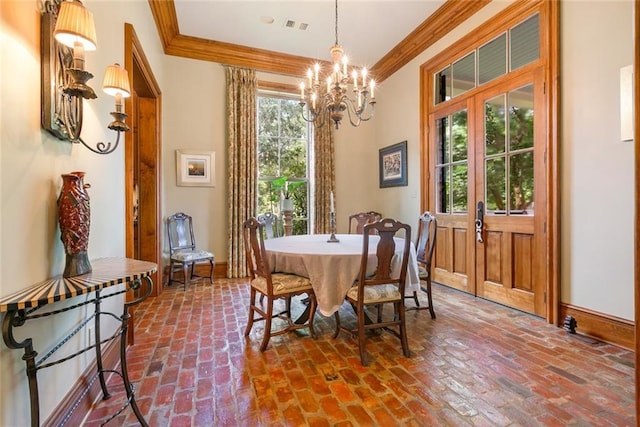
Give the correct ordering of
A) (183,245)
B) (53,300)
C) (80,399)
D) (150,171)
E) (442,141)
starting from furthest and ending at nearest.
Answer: (183,245), (442,141), (150,171), (80,399), (53,300)

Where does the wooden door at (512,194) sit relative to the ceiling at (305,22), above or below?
below

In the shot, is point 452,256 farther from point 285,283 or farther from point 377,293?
point 285,283

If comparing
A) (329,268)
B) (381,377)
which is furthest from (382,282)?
(381,377)

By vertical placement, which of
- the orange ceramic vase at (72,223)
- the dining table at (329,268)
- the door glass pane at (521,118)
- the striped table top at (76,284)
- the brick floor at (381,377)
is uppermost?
the door glass pane at (521,118)

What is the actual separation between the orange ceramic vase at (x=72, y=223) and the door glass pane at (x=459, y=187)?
12.2 feet

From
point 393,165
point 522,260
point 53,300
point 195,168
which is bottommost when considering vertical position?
point 522,260

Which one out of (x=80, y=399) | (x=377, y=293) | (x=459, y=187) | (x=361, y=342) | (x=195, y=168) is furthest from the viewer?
(x=195, y=168)

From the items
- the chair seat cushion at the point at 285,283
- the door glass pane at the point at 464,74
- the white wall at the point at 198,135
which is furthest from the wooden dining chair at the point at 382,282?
the white wall at the point at 198,135

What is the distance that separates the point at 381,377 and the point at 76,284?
1715 millimetres

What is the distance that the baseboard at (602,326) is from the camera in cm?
222

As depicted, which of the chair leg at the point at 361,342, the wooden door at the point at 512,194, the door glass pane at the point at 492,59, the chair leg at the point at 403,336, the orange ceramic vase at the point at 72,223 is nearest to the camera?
the orange ceramic vase at the point at 72,223

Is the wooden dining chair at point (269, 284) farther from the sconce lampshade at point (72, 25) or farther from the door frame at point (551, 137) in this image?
the door frame at point (551, 137)

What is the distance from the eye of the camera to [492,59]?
10.9 ft

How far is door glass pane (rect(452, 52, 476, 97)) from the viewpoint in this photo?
11.7 feet
